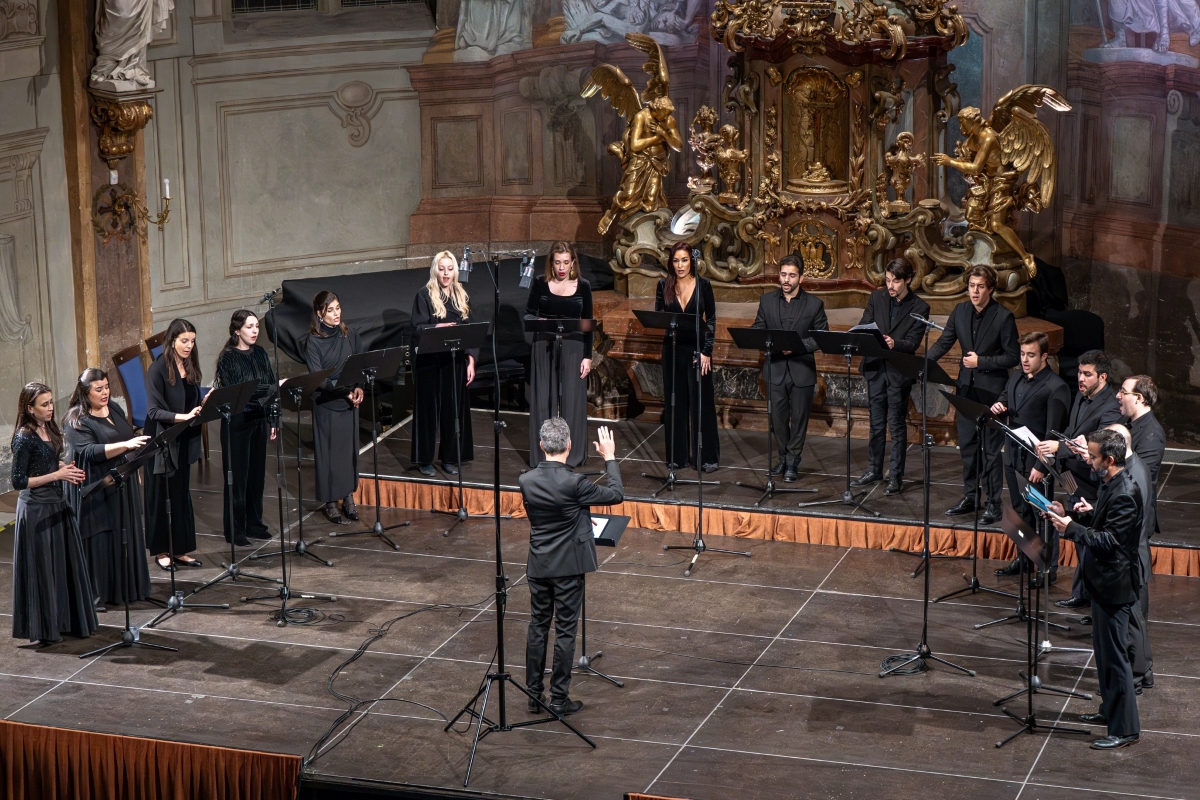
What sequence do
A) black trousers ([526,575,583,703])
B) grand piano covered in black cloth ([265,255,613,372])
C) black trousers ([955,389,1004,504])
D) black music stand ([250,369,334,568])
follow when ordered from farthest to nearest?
grand piano covered in black cloth ([265,255,613,372]), black trousers ([955,389,1004,504]), black music stand ([250,369,334,568]), black trousers ([526,575,583,703])

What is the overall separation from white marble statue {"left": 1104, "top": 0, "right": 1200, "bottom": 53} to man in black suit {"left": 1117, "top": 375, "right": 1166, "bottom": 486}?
14.0 ft

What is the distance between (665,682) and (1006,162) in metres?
5.16

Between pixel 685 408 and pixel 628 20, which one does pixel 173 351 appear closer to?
pixel 685 408

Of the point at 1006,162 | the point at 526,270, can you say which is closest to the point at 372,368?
the point at 526,270

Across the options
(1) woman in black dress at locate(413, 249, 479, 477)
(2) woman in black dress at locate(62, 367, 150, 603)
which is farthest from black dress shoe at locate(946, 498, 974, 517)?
(2) woman in black dress at locate(62, 367, 150, 603)

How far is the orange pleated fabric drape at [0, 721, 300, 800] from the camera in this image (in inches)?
265

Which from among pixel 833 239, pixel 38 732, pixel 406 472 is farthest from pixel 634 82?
pixel 38 732

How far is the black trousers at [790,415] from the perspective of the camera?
9.84 meters

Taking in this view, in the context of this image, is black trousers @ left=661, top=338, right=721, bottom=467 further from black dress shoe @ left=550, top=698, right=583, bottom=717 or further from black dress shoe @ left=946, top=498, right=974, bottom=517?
black dress shoe @ left=550, top=698, right=583, bottom=717

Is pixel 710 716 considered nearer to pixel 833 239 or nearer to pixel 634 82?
pixel 833 239

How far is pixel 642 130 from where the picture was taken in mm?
11602

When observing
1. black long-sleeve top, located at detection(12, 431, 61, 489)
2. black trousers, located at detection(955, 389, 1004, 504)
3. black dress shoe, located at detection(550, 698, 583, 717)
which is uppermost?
black long-sleeve top, located at detection(12, 431, 61, 489)

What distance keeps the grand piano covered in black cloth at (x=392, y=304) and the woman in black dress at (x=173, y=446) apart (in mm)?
2432

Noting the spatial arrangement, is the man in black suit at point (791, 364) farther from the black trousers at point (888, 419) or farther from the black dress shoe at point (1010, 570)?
the black dress shoe at point (1010, 570)
